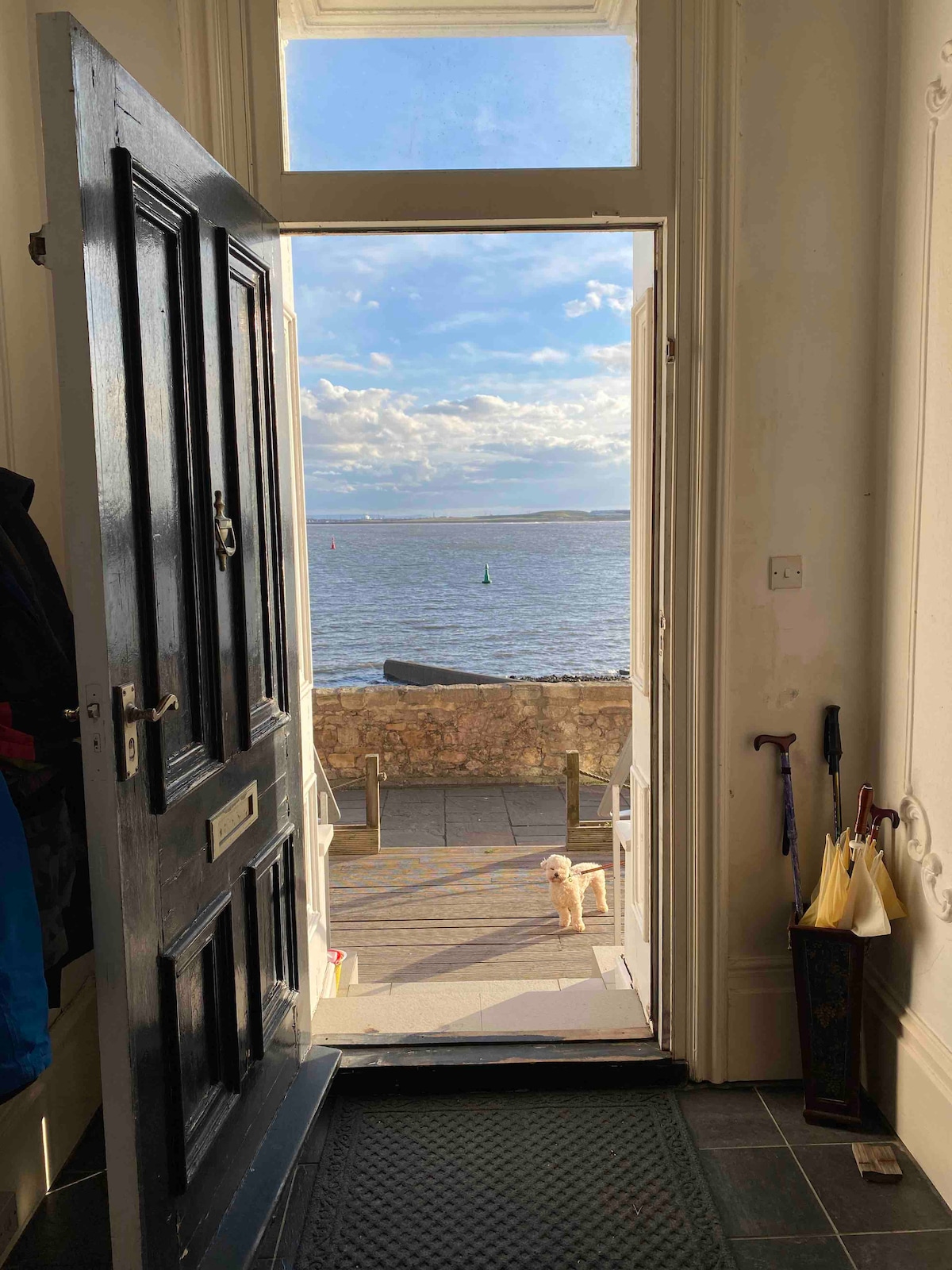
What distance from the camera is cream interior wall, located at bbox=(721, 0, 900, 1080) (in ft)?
7.26

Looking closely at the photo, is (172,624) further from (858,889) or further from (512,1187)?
(858,889)

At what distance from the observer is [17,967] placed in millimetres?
1406

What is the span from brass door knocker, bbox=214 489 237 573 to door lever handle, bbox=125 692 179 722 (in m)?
0.37

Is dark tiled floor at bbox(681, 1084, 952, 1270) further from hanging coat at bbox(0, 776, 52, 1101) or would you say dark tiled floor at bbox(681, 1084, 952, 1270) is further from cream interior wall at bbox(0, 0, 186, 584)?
cream interior wall at bbox(0, 0, 186, 584)

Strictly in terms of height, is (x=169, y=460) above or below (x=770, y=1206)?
above

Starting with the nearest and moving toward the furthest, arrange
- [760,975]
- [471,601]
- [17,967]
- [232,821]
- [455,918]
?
[17,967]
[232,821]
[760,975]
[455,918]
[471,601]

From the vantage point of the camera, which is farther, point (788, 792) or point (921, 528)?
point (788, 792)

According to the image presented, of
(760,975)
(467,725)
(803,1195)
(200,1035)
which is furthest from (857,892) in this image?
(467,725)

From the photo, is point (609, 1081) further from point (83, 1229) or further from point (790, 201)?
point (790, 201)

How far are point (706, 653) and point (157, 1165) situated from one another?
164 cm

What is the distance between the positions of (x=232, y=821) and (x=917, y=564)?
1667 mm

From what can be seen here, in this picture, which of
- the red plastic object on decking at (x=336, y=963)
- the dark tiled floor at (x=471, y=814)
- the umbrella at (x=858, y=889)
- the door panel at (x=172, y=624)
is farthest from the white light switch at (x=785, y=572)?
the dark tiled floor at (x=471, y=814)

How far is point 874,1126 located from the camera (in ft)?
7.40

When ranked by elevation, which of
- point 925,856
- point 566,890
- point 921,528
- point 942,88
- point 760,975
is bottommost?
point 566,890
